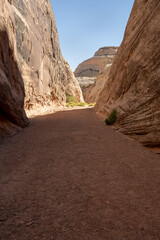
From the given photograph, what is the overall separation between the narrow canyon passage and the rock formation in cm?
3583

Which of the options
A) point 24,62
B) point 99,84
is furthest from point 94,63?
point 24,62

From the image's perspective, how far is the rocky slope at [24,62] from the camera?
608cm

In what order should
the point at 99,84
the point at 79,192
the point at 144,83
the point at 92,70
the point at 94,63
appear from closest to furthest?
the point at 79,192
the point at 144,83
the point at 99,84
the point at 92,70
the point at 94,63

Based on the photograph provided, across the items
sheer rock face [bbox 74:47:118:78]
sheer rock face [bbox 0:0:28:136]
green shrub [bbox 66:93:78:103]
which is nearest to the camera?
sheer rock face [bbox 0:0:28:136]

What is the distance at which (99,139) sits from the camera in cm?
575

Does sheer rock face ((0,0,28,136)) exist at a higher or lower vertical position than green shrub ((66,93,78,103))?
lower

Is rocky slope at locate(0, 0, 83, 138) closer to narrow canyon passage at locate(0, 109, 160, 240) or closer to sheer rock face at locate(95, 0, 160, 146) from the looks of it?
narrow canyon passage at locate(0, 109, 160, 240)

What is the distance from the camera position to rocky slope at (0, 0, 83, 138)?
A: 240 inches

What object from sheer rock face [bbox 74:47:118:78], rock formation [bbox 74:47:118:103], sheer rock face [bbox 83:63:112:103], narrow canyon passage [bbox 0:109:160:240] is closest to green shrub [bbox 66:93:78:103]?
sheer rock face [bbox 83:63:112:103]

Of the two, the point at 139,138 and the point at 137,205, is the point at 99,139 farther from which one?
the point at 137,205

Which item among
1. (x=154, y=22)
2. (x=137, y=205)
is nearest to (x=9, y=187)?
(x=137, y=205)

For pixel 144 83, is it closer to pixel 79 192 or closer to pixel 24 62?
pixel 79 192

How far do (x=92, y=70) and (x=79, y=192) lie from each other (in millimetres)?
62549

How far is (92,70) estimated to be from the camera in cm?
6012
